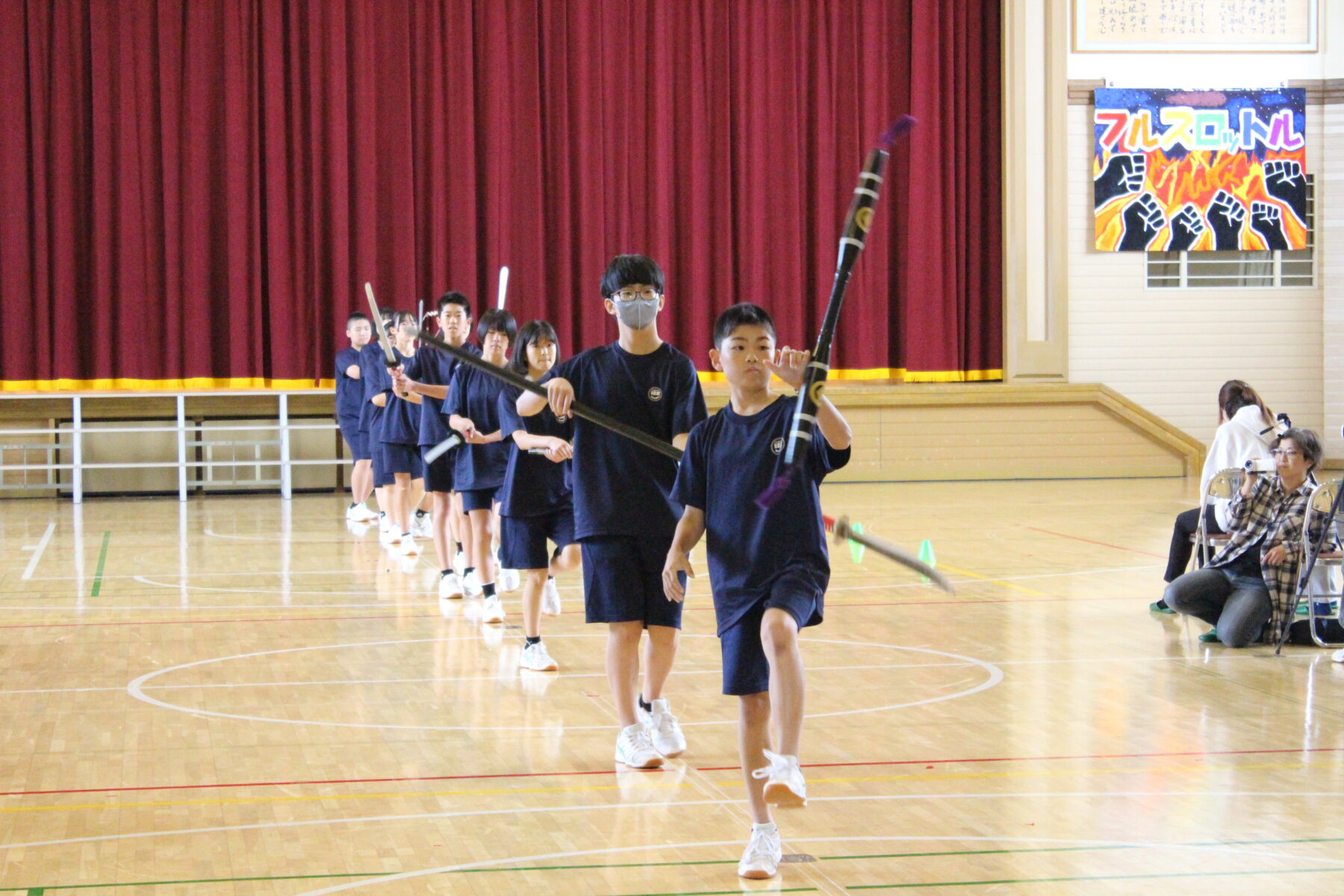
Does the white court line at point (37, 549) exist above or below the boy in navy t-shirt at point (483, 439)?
below

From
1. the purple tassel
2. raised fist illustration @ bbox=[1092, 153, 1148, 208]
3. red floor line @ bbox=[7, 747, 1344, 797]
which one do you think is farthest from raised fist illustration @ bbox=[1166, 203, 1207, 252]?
the purple tassel

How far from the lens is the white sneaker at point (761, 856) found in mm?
3400

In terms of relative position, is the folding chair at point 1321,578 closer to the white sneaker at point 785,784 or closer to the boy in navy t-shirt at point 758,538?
the boy in navy t-shirt at point 758,538

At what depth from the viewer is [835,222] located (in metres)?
16.9

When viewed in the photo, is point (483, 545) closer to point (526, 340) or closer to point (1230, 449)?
point (526, 340)

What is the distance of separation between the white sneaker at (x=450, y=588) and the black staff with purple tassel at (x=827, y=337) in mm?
4737

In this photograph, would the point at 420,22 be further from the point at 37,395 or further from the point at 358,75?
the point at 37,395

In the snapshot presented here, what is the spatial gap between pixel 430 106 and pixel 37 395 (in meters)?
5.02

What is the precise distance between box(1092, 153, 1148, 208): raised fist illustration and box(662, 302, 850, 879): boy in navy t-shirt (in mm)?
14285

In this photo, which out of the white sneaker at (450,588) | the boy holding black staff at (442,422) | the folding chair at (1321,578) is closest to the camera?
the folding chair at (1321,578)

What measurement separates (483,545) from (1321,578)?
3899 millimetres

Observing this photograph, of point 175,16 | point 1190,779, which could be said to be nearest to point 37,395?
point 175,16

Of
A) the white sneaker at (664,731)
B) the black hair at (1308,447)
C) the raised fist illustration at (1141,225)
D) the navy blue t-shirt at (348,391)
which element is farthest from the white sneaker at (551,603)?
the raised fist illustration at (1141,225)

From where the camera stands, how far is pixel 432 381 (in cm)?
862
